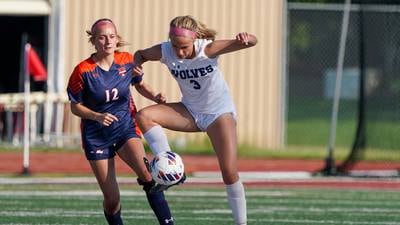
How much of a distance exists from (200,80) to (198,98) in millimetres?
200

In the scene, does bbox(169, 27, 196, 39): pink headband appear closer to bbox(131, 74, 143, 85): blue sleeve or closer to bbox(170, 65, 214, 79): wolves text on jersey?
bbox(170, 65, 214, 79): wolves text on jersey

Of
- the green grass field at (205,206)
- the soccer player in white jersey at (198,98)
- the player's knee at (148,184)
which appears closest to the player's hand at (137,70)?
the soccer player in white jersey at (198,98)

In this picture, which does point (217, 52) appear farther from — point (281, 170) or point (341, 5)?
point (341, 5)

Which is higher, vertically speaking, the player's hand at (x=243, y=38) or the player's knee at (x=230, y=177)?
the player's hand at (x=243, y=38)

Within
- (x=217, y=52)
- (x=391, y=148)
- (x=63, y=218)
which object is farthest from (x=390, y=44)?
(x=217, y=52)

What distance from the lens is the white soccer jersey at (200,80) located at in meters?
10.6

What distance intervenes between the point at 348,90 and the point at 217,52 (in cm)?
1708

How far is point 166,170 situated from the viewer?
10227 millimetres

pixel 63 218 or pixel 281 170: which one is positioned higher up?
pixel 63 218

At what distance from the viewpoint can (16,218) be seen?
12.7 m

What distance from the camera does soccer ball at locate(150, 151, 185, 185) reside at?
33.5 feet

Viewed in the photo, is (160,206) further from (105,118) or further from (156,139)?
(105,118)

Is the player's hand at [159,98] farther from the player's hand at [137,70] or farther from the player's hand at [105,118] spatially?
the player's hand at [105,118]

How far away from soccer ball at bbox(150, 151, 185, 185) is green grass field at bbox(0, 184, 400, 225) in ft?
7.27
